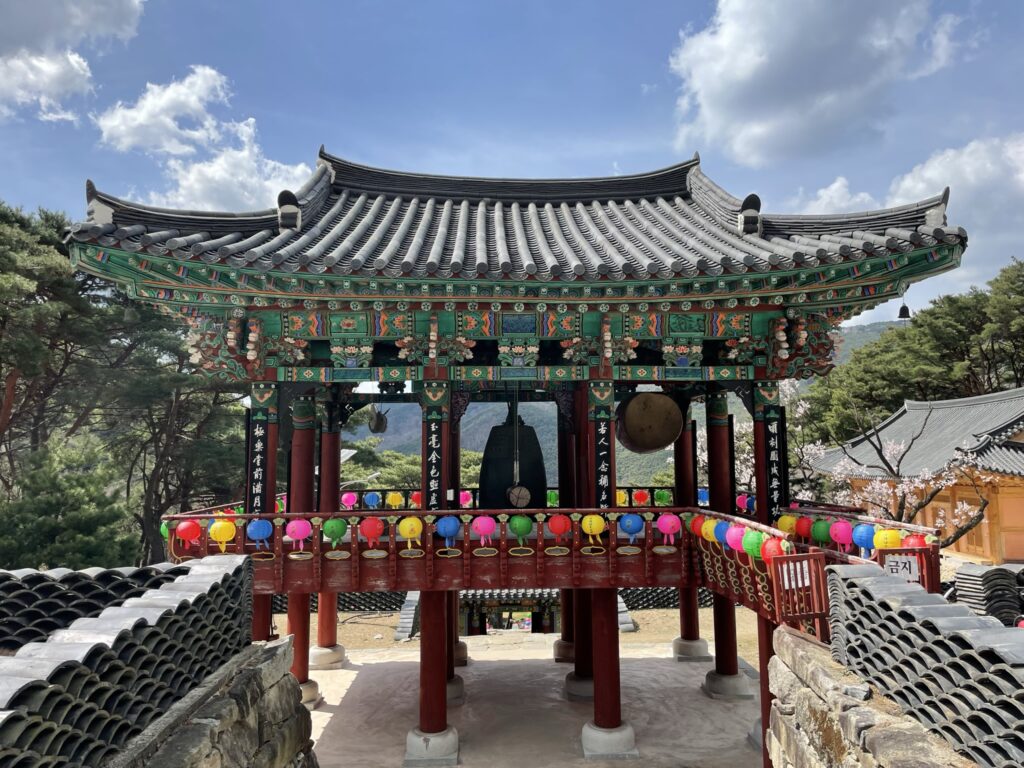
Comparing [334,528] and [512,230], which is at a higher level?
[512,230]

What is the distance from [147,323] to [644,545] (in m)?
25.2

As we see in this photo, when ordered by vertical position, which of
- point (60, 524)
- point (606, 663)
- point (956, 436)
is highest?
point (956, 436)

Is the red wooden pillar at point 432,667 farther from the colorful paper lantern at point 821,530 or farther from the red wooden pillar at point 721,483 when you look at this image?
the colorful paper lantern at point 821,530

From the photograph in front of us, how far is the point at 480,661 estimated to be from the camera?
15102 mm

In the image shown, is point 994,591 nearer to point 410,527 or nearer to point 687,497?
point 687,497

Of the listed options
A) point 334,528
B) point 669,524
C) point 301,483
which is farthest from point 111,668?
point 669,524

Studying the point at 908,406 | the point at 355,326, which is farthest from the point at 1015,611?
the point at 908,406

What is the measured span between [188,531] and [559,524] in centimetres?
559

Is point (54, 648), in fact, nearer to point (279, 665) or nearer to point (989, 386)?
point (279, 665)

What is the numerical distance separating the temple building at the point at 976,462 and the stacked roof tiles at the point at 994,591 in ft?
38.8

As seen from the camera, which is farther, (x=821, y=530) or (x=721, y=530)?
(x=821, y=530)

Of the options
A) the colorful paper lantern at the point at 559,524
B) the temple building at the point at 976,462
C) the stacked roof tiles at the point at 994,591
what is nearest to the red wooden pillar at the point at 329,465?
the colorful paper lantern at the point at 559,524

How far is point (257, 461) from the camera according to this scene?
1027 centimetres

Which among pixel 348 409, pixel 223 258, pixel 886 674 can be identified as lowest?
pixel 886 674
